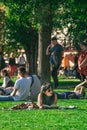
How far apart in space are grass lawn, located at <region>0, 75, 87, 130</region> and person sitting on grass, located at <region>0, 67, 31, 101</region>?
2.85 m

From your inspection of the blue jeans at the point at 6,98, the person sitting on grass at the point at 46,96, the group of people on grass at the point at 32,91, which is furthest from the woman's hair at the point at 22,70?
the person sitting on grass at the point at 46,96

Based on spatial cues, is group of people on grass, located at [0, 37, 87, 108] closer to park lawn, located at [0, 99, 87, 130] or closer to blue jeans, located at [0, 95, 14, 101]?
blue jeans, located at [0, 95, 14, 101]

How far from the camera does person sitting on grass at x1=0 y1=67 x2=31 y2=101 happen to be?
64.4ft

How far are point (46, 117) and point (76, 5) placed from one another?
38.9ft

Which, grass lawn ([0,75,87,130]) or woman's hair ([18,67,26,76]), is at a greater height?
woman's hair ([18,67,26,76])

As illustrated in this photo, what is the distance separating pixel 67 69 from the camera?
5066cm

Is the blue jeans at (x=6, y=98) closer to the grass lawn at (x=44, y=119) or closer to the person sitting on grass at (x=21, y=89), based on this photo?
the person sitting on grass at (x=21, y=89)

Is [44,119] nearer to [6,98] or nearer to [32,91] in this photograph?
[32,91]

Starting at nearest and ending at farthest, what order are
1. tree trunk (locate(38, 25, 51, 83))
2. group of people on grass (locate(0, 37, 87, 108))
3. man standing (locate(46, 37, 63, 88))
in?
group of people on grass (locate(0, 37, 87, 108)), tree trunk (locate(38, 25, 51, 83)), man standing (locate(46, 37, 63, 88))

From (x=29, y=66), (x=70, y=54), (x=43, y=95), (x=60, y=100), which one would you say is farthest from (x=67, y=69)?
(x=43, y=95)

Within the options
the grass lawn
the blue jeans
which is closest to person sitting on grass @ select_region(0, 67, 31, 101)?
the blue jeans

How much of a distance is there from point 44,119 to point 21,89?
223 inches

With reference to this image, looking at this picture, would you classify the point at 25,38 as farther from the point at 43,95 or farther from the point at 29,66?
the point at 43,95

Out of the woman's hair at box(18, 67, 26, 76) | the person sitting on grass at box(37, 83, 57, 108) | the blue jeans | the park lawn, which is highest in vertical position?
the woman's hair at box(18, 67, 26, 76)
